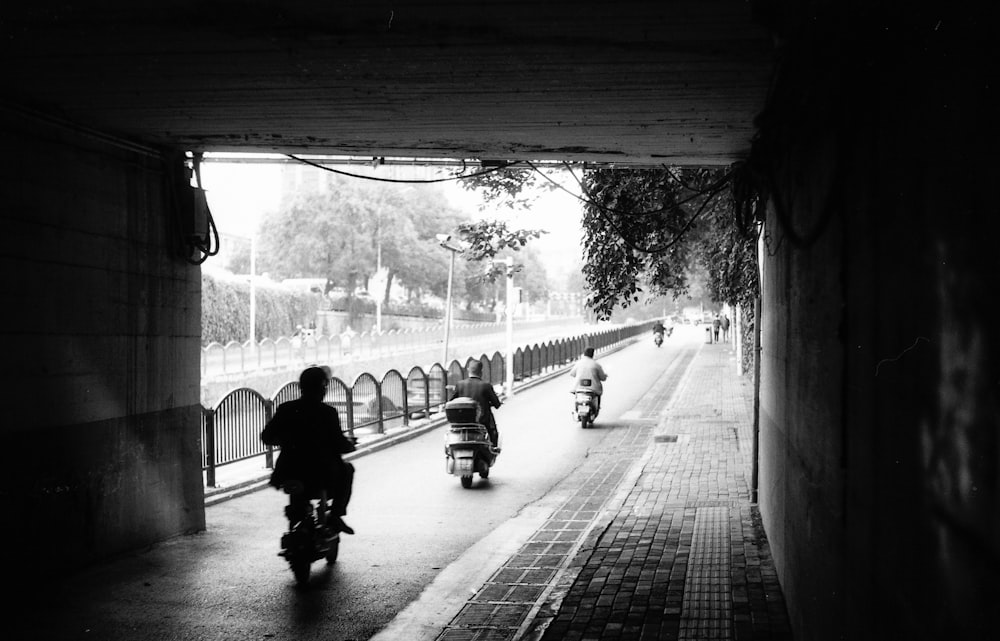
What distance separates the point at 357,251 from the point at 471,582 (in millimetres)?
59454

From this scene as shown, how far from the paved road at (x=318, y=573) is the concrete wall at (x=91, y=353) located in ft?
1.48

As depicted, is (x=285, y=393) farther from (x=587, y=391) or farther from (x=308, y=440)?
(x=308, y=440)

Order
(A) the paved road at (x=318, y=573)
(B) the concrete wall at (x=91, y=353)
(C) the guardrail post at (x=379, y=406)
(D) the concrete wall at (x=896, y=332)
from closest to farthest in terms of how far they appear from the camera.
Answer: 1. (D) the concrete wall at (x=896, y=332)
2. (A) the paved road at (x=318, y=573)
3. (B) the concrete wall at (x=91, y=353)
4. (C) the guardrail post at (x=379, y=406)

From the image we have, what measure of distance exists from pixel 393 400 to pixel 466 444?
6.30 metres

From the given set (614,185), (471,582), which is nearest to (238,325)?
(614,185)

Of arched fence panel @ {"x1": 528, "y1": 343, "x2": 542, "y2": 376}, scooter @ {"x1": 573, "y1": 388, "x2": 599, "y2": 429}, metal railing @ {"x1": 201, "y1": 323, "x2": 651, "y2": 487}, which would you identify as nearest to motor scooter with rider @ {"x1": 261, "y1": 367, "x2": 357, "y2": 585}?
metal railing @ {"x1": 201, "y1": 323, "x2": 651, "y2": 487}

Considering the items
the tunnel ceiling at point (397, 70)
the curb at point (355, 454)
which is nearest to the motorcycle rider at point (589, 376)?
the curb at point (355, 454)

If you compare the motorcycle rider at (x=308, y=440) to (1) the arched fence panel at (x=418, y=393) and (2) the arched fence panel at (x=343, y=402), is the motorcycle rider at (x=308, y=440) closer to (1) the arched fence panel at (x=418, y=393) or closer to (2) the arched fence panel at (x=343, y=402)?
(2) the arched fence panel at (x=343, y=402)

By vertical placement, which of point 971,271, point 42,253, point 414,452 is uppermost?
point 42,253

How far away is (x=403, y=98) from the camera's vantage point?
644 cm

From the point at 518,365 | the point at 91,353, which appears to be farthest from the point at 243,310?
the point at 91,353

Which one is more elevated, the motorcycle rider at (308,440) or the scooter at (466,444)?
the motorcycle rider at (308,440)

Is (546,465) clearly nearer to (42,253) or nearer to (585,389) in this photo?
(585,389)

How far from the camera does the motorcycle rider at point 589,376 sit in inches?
708
